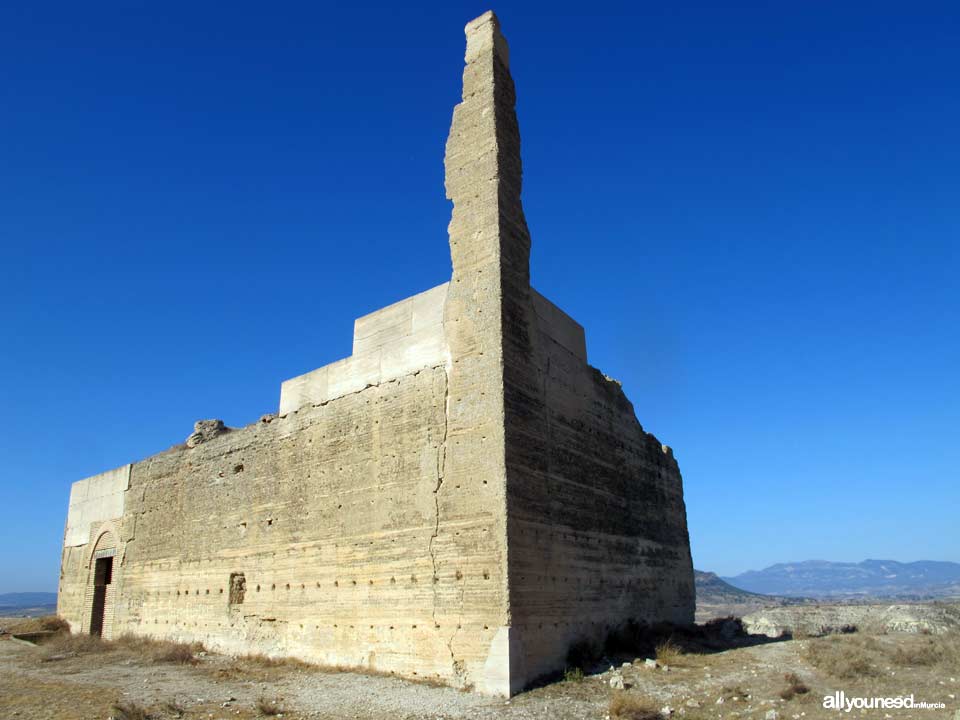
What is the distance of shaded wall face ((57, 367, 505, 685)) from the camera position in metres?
9.52

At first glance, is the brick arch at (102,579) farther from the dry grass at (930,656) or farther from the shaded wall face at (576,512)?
the dry grass at (930,656)

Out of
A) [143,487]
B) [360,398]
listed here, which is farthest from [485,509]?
[143,487]

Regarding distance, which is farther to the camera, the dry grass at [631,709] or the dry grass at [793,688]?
the dry grass at [793,688]

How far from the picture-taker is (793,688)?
8039 millimetres

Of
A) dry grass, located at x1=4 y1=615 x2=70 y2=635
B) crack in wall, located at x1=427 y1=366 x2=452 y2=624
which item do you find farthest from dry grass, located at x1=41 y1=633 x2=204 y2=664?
crack in wall, located at x1=427 y1=366 x2=452 y2=624

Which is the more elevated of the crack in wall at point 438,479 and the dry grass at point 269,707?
the crack in wall at point 438,479

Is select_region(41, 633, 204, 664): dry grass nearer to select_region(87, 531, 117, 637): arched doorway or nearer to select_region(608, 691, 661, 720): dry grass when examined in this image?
select_region(87, 531, 117, 637): arched doorway

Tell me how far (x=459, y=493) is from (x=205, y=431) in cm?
923

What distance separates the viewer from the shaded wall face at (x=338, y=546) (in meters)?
9.52

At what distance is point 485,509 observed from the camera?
9.45 metres

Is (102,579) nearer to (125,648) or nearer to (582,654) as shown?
(125,648)

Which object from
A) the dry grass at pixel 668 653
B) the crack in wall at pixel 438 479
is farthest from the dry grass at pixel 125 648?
the dry grass at pixel 668 653

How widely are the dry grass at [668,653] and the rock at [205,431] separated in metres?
11.0

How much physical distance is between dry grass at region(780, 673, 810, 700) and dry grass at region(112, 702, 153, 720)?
7319mm
